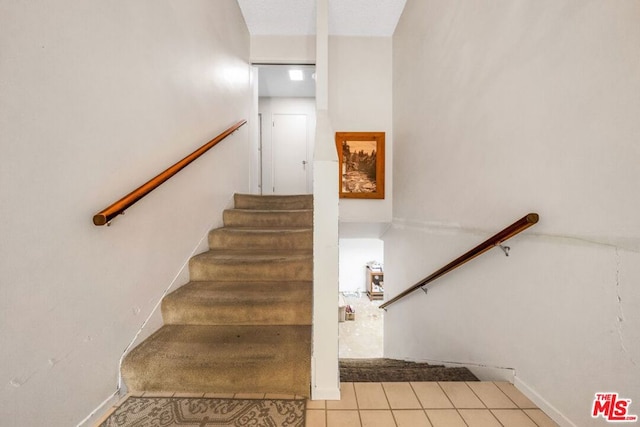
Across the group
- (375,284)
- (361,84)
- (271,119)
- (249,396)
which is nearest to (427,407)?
(249,396)

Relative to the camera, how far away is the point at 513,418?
4.54 ft

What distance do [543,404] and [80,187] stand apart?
93.1 inches

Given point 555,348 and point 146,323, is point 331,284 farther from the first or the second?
point 146,323

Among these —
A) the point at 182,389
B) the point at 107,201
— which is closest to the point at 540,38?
the point at 107,201

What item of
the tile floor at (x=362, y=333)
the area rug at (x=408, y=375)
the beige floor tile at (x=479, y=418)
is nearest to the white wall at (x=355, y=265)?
the tile floor at (x=362, y=333)

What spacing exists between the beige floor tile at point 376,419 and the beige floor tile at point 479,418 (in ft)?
1.19

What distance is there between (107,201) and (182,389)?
1056 millimetres

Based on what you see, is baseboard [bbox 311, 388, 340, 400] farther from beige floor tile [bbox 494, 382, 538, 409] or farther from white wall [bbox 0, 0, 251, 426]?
white wall [bbox 0, 0, 251, 426]

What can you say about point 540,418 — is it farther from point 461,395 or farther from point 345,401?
point 345,401

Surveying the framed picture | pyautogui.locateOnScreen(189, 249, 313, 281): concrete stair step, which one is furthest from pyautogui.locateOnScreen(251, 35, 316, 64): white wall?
pyautogui.locateOnScreen(189, 249, 313, 281): concrete stair step

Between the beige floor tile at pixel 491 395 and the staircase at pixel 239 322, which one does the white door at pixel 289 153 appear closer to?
the staircase at pixel 239 322

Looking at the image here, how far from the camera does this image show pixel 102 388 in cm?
140

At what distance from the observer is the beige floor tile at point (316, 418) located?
1.34 metres

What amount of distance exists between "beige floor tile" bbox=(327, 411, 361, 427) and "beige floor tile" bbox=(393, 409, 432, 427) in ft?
0.63
